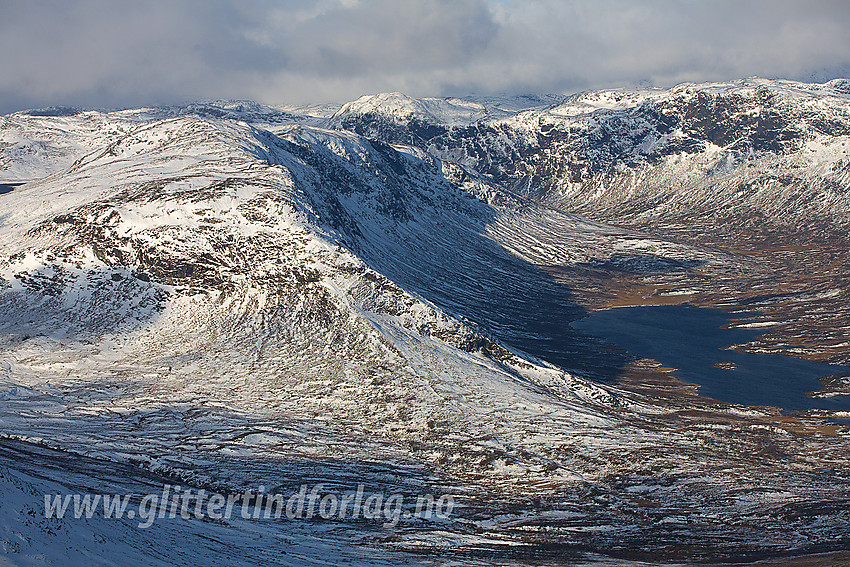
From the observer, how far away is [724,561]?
178 feet

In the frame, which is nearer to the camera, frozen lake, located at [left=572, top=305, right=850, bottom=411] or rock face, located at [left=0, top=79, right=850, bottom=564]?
rock face, located at [left=0, top=79, right=850, bottom=564]

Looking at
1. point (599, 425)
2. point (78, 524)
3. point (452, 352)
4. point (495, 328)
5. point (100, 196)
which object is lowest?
point (78, 524)

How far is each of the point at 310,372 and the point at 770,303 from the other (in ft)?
507

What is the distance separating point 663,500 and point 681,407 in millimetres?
39782

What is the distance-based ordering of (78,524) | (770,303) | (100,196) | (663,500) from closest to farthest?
(78,524) < (663,500) < (100,196) < (770,303)

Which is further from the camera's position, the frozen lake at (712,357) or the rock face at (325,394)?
the frozen lake at (712,357)

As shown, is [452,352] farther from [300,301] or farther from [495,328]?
[495,328]

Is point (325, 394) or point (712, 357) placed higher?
point (712, 357)

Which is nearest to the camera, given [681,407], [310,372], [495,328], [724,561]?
[724,561]

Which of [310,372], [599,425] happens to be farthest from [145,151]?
[599,425]

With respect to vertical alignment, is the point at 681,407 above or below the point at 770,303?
below

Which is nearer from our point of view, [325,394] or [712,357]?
[325,394]

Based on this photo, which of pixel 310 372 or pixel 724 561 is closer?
pixel 724 561

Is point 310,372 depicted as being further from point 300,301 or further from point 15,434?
point 15,434
